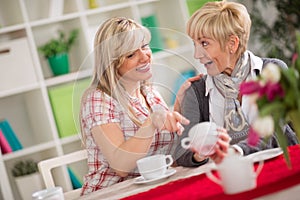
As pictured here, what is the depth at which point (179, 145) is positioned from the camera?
6.57 ft

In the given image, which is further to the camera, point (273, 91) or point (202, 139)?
point (202, 139)

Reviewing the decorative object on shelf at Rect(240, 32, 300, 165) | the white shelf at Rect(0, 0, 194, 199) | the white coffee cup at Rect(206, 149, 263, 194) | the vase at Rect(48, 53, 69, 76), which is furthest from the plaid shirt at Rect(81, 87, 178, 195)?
the vase at Rect(48, 53, 69, 76)

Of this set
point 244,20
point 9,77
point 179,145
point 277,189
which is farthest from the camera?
point 9,77

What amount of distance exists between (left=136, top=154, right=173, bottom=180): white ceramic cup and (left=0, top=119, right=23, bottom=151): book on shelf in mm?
1682

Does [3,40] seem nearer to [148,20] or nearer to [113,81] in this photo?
[148,20]

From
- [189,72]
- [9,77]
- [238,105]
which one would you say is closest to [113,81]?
[189,72]

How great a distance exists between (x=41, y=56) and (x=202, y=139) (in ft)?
6.62

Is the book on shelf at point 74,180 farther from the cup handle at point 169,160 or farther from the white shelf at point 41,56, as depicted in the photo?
the cup handle at point 169,160

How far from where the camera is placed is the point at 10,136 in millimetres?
3510

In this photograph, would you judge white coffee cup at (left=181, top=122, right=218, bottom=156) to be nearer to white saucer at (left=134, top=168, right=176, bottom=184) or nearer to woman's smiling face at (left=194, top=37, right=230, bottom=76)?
white saucer at (left=134, top=168, right=176, bottom=184)

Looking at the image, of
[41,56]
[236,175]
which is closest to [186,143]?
[236,175]

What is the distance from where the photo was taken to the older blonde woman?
2076mm

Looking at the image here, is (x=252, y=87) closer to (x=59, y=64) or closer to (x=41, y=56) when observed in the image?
(x=59, y=64)

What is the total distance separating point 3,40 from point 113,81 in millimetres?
1769
